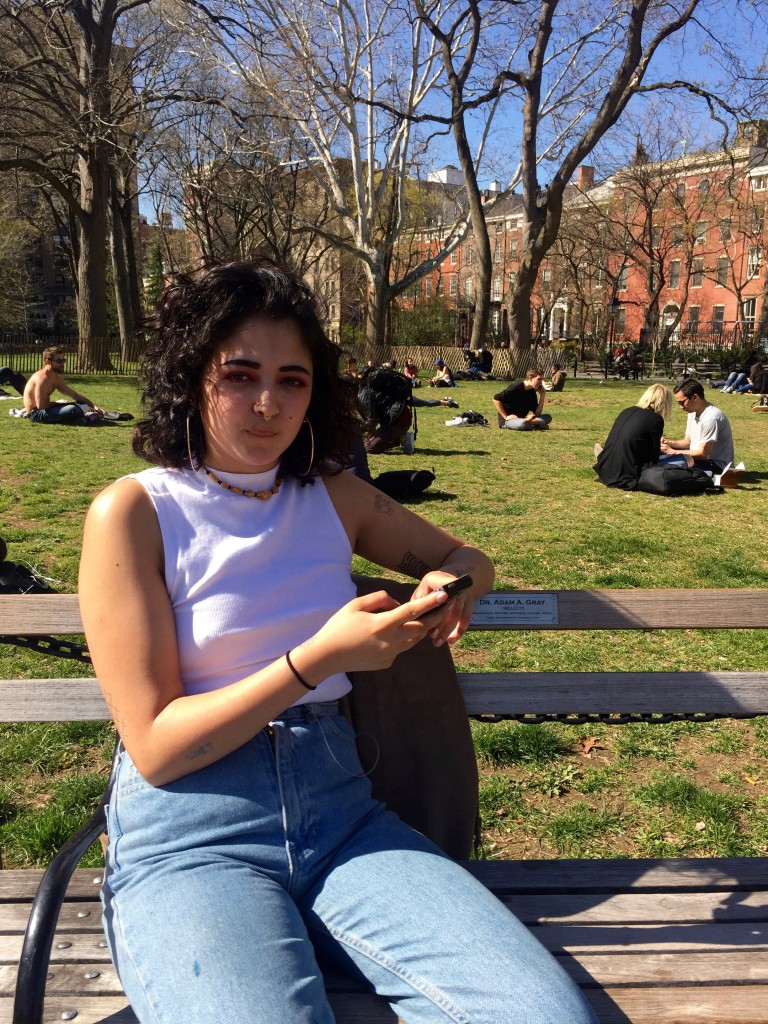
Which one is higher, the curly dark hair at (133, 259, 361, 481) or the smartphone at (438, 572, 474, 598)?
the curly dark hair at (133, 259, 361, 481)

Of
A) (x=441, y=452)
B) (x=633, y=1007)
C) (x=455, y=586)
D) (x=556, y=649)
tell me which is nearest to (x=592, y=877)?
(x=633, y=1007)

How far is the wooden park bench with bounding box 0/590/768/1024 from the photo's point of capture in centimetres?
174

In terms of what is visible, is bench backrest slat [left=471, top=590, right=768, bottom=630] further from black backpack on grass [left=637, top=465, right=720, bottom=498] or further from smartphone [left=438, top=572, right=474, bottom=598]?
black backpack on grass [left=637, top=465, right=720, bottom=498]

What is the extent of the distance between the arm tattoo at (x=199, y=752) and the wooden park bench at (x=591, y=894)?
29 cm

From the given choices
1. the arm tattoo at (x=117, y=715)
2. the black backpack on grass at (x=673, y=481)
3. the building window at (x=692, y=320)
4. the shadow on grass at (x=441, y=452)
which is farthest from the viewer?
the building window at (x=692, y=320)

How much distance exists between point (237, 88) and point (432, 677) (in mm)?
30381

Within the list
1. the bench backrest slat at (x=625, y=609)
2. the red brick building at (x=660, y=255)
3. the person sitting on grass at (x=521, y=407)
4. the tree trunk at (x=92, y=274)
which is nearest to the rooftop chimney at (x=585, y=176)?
the red brick building at (x=660, y=255)

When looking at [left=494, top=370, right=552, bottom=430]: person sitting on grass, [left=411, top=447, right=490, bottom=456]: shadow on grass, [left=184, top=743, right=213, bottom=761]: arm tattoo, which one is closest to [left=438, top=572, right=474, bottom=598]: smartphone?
[left=184, top=743, right=213, bottom=761]: arm tattoo

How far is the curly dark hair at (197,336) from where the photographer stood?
2066 mm

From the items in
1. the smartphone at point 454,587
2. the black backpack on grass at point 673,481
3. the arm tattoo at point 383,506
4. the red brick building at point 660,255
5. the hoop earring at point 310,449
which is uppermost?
the red brick building at point 660,255

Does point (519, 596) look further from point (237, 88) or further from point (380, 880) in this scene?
point (237, 88)

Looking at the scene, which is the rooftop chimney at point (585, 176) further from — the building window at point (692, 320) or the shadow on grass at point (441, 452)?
the shadow on grass at point (441, 452)

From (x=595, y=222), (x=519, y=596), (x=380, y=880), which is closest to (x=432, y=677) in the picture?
(x=519, y=596)

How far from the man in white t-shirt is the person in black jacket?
0.67ft
